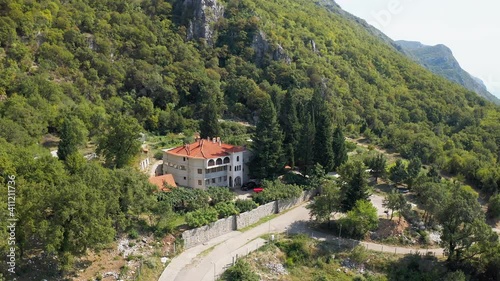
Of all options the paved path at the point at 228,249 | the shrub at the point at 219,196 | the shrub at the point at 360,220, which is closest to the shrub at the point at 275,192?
the paved path at the point at 228,249

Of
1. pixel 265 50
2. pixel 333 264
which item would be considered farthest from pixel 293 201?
pixel 265 50

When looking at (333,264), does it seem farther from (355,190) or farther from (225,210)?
(225,210)

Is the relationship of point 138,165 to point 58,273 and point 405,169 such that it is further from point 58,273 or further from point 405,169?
point 405,169

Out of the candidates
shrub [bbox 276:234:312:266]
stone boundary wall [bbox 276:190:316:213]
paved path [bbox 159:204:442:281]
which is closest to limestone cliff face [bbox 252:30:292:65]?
stone boundary wall [bbox 276:190:316:213]

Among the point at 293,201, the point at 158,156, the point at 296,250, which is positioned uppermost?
the point at 158,156

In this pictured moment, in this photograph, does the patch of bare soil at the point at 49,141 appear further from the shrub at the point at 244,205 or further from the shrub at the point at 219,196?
the shrub at the point at 244,205
